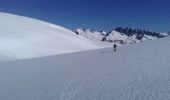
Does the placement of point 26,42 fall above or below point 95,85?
above

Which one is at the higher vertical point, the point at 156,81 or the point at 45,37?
the point at 45,37

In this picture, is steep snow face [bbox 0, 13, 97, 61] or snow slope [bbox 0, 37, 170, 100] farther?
steep snow face [bbox 0, 13, 97, 61]

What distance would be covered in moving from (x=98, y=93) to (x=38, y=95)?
153 inches

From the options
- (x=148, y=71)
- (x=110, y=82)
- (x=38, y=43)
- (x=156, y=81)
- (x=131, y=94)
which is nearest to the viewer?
(x=131, y=94)

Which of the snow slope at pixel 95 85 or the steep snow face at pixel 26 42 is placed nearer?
the snow slope at pixel 95 85

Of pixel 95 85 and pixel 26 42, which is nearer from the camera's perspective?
pixel 95 85

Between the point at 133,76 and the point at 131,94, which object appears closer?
the point at 131,94

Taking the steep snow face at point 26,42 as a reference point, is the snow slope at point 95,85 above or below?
below

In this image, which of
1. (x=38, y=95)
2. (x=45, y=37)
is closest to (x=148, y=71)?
(x=38, y=95)

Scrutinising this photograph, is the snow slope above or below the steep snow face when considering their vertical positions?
below

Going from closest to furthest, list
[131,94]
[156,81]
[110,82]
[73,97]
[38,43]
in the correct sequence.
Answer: [131,94]
[73,97]
[156,81]
[110,82]
[38,43]

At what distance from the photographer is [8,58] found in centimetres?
4034

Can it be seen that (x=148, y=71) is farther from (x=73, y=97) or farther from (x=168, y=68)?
(x=73, y=97)

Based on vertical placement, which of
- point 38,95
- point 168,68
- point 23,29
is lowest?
point 38,95
